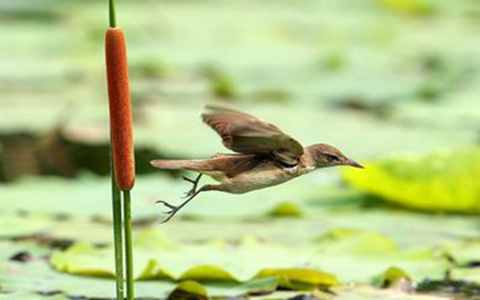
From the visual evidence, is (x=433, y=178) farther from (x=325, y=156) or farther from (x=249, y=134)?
(x=249, y=134)

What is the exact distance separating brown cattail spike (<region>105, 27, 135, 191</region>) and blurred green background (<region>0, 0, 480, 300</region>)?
65 cm

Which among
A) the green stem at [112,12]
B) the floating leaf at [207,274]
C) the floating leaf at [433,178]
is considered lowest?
the floating leaf at [207,274]

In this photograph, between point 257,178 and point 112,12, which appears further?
point 257,178

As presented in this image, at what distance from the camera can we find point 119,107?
2088 mm

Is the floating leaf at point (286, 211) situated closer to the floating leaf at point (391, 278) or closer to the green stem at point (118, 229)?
the floating leaf at point (391, 278)

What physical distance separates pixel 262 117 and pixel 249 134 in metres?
3.01

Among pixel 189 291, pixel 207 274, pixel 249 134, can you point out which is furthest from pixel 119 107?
pixel 207 274

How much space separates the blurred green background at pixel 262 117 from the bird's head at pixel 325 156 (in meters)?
0.36

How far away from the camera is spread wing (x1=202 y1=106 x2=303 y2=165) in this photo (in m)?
2.21

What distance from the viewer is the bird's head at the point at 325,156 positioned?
8.14 ft

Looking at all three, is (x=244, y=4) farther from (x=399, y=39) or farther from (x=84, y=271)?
(x=84, y=271)

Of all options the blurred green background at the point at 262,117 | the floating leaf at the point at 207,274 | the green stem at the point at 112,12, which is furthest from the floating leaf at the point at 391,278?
the green stem at the point at 112,12

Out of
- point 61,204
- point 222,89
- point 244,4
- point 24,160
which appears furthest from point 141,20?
point 61,204

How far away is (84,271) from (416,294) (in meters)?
0.72
